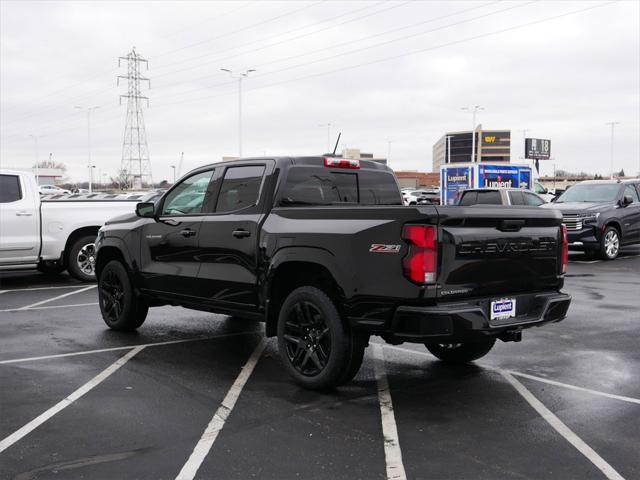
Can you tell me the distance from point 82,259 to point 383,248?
30.7 ft

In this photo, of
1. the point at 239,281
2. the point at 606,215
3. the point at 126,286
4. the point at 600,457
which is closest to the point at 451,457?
the point at 600,457

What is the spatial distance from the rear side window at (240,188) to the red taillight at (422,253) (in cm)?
189

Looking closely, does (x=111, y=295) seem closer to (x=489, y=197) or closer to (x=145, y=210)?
(x=145, y=210)

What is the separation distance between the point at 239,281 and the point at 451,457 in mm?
2785

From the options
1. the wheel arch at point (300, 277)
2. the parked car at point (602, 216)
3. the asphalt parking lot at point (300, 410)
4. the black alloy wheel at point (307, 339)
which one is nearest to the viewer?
the asphalt parking lot at point (300, 410)

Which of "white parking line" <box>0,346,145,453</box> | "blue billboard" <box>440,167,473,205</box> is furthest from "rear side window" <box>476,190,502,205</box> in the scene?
"blue billboard" <box>440,167,473,205</box>

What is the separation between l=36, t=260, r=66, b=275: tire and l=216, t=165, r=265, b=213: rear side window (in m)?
8.13

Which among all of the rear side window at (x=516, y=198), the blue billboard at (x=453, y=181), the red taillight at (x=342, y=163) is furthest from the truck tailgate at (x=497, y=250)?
the blue billboard at (x=453, y=181)

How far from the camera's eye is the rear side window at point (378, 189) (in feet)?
22.4

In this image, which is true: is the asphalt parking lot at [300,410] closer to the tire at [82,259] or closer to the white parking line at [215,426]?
the white parking line at [215,426]

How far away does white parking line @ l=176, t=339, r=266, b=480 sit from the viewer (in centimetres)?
401

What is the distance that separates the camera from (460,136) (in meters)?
169

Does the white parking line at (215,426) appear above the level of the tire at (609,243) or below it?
below

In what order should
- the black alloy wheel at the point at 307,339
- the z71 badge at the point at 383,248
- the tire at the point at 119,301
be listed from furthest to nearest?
the tire at the point at 119,301 → the black alloy wheel at the point at 307,339 → the z71 badge at the point at 383,248
